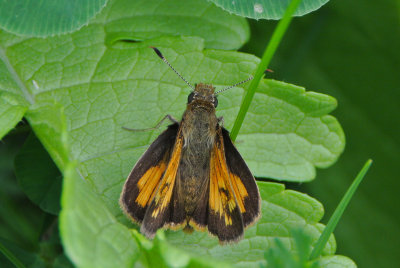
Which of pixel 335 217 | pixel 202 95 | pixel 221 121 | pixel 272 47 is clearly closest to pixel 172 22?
pixel 202 95

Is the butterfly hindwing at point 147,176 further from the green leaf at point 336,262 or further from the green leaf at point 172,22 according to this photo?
the green leaf at point 336,262

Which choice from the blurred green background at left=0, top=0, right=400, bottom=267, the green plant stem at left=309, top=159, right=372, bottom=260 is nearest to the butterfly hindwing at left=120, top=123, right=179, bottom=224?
the green plant stem at left=309, top=159, right=372, bottom=260

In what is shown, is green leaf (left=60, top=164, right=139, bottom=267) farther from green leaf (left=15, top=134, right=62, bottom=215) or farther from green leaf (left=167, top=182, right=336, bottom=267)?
green leaf (left=15, top=134, right=62, bottom=215)

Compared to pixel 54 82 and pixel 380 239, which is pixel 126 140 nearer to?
pixel 54 82

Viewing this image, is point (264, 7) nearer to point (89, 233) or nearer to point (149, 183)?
point (149, 183)

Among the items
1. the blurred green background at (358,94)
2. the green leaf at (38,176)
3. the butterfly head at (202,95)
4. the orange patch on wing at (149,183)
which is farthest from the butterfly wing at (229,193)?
the blurred green background at (358,94)

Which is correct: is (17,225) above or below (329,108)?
below

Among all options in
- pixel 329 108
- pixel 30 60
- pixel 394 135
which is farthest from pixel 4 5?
pixel 394 135
